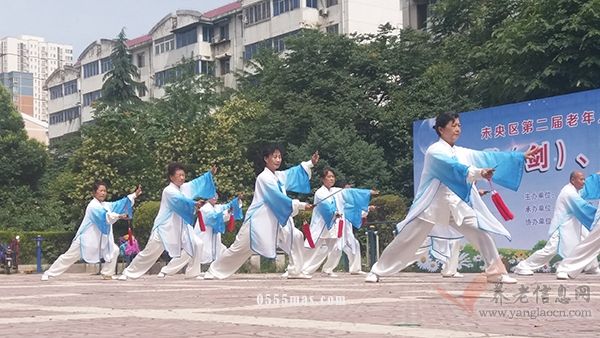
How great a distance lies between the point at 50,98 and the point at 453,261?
67704 millimetres

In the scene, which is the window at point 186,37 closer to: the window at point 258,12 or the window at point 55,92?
the window at point 258,12

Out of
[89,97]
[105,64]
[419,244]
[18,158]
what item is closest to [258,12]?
[18,158]

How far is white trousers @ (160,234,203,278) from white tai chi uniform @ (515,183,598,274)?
16.5ft

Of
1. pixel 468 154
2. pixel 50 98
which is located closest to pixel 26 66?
pixel 50 98

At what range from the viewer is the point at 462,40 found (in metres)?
34.1

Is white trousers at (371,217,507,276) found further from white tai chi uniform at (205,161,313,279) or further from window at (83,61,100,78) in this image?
window at (83,61,100,78)

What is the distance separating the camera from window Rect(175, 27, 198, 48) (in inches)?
2332

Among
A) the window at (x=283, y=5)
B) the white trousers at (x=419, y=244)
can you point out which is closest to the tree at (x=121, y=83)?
the window at (x=283, y=5)

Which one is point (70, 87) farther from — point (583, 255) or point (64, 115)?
point (583, 255)

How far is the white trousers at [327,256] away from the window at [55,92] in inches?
2500

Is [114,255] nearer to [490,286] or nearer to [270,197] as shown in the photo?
[270,197]

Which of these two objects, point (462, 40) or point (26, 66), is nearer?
point (462, 40)

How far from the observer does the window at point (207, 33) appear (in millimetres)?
58625

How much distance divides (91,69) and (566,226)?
6098 centimetres
